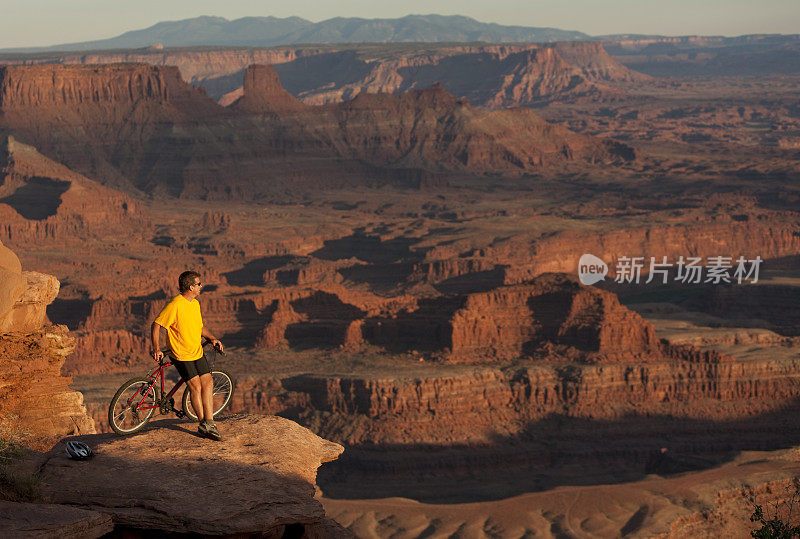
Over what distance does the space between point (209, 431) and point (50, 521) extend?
457 cm

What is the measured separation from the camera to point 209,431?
2297 cm

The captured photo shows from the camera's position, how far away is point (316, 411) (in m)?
70.6

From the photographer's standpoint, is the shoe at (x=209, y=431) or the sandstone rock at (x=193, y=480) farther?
the shoe at (x=209, y=431)

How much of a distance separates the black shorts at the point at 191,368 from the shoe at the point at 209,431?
1094 millimetres

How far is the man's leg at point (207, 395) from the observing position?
2355 centimetres

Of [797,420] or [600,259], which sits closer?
[797,420]

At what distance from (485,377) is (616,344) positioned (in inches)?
379

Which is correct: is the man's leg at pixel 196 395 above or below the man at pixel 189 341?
below

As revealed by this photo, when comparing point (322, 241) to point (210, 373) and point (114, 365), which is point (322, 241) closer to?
point (114, 365)

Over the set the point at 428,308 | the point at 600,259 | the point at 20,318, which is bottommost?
the point at 600,259

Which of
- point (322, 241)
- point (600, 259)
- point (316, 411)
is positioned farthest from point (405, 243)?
point (316, 411)

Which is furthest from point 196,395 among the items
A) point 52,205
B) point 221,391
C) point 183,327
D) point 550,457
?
point 52,205

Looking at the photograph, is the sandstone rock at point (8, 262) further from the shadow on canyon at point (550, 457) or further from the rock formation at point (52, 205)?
the rock formation at point (52, 205)

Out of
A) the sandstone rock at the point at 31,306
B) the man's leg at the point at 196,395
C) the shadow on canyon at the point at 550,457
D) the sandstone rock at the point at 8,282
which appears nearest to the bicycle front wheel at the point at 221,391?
the man's leg at the point at 196,395
